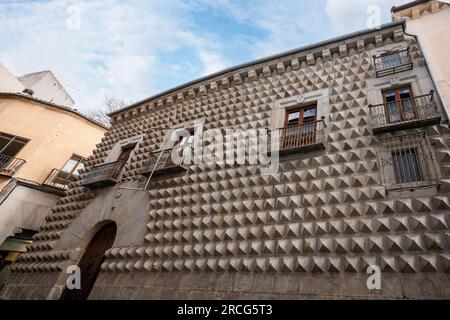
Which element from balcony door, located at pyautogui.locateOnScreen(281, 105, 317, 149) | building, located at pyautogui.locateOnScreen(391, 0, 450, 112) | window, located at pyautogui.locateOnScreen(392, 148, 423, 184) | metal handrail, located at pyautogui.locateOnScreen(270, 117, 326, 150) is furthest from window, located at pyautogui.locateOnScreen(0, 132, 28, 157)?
building, located at pyautogui.locateOnScreen(391, 0, 450, 112)

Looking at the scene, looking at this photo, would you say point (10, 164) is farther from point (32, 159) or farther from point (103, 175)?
point (103, 175)

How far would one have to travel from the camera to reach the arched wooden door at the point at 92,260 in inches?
251

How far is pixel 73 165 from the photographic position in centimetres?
1262

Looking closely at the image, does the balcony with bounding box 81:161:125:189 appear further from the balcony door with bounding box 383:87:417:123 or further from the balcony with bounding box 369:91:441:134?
the balcony door with bounding box 383:87:417:123

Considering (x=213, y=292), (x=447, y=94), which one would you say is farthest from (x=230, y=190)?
(x=447, y=94)

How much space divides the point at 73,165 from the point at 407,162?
13396 millimetres

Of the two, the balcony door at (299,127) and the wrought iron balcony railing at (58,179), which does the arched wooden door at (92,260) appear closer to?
the wrought iron balcony railing at (58,179)

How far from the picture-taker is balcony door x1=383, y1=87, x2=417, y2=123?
541 cm

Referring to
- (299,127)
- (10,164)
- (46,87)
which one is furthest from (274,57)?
(46,87)

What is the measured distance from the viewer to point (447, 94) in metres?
5.36

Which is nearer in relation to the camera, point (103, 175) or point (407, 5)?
point (407, 5)

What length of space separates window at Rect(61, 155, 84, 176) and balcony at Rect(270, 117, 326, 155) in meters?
10.3

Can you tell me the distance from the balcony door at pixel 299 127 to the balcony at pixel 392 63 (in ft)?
5.78

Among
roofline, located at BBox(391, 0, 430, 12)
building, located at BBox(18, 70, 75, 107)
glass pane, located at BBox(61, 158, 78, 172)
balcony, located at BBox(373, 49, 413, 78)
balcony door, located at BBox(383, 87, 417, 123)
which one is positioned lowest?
balcony door, located at BBox(383, 87, 417, 123)
